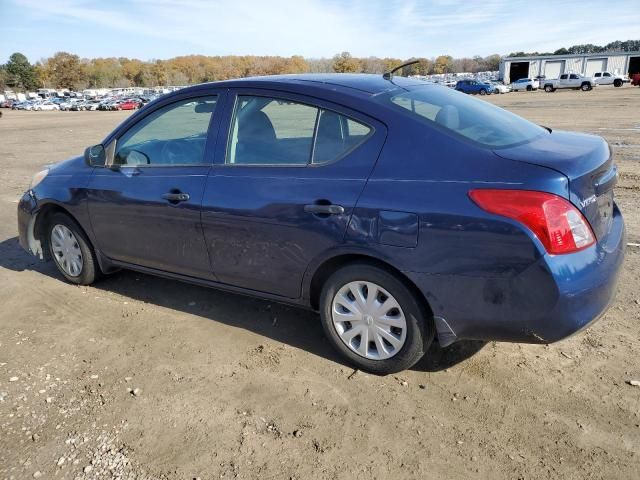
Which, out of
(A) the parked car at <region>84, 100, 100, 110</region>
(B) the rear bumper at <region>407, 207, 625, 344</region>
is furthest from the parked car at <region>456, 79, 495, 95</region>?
(B) the rear bumper at <region>407, 207, 625, 344</region>

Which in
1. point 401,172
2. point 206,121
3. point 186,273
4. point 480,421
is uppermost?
point 206,121

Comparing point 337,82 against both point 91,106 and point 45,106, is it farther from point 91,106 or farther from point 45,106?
point 45,106

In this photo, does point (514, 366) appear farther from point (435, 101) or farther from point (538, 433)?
point (435, 101)

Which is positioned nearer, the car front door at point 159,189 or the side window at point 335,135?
the side window at point 335,135

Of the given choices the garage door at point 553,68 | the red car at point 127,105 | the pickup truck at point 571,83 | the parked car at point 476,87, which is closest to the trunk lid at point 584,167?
the parked car at point 476,87

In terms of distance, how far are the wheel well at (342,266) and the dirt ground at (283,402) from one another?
0.46 metres

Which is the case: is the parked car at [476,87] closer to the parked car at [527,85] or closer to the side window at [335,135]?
the parked car at [527,85]

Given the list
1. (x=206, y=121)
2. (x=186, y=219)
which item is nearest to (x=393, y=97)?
(x=206, y=121)

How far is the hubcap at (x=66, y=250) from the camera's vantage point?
4.65 meters

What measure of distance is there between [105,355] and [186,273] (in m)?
0.80

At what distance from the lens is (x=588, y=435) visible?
258cm

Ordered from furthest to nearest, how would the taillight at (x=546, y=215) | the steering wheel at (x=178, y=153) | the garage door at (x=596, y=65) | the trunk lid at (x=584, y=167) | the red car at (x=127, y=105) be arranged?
the garage door at (x=596, y=65)
the red car at (x=127, y=105)
the steering wheel at (x=178, y=153)
the trunk lid at (x=584, y=167)
the taillight at (x=546, y=215)

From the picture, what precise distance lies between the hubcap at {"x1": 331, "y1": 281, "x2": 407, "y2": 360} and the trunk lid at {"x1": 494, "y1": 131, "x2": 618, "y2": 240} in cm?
105

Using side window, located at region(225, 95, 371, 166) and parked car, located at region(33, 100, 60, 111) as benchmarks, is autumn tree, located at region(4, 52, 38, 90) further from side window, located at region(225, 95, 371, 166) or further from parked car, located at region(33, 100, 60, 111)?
side window, located at region(225, 95, 371, 166)
